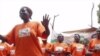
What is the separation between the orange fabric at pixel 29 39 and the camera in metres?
7.34

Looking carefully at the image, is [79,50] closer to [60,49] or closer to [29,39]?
[60,49]

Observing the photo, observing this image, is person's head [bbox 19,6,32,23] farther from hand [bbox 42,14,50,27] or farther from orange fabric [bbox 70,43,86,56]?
orange fabric [bbox 70,43,86,56]

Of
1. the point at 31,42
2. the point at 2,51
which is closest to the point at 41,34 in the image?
the point at 31,42

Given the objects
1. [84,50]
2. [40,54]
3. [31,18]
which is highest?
[31,18]

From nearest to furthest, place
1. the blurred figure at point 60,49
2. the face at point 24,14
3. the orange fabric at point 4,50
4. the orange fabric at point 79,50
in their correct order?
the face at point 24,14 → the orange fabric at point 4,50 → the blurred figure at point 60,49 → the orange fabric at point 79,50

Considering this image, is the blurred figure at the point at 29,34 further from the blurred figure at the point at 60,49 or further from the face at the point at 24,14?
the blurred figure at the point at 60,49

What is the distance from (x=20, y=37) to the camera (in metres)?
7.41

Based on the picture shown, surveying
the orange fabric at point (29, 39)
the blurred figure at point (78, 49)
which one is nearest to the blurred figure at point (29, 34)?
the orange fabric at point (29, 39)

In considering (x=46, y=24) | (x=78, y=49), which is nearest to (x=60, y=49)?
(x=78, y=49)

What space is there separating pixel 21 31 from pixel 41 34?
1.20 feet

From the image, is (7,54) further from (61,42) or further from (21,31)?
(21,31)

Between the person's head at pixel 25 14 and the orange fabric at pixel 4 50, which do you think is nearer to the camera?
the person's head at pixel 25 14

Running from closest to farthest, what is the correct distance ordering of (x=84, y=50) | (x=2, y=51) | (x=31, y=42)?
1. (x=31, y=42)
2. (x=2, y=51)
3. (x=84, y=50)

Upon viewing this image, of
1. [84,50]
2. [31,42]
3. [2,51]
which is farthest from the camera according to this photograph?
[84,50]
